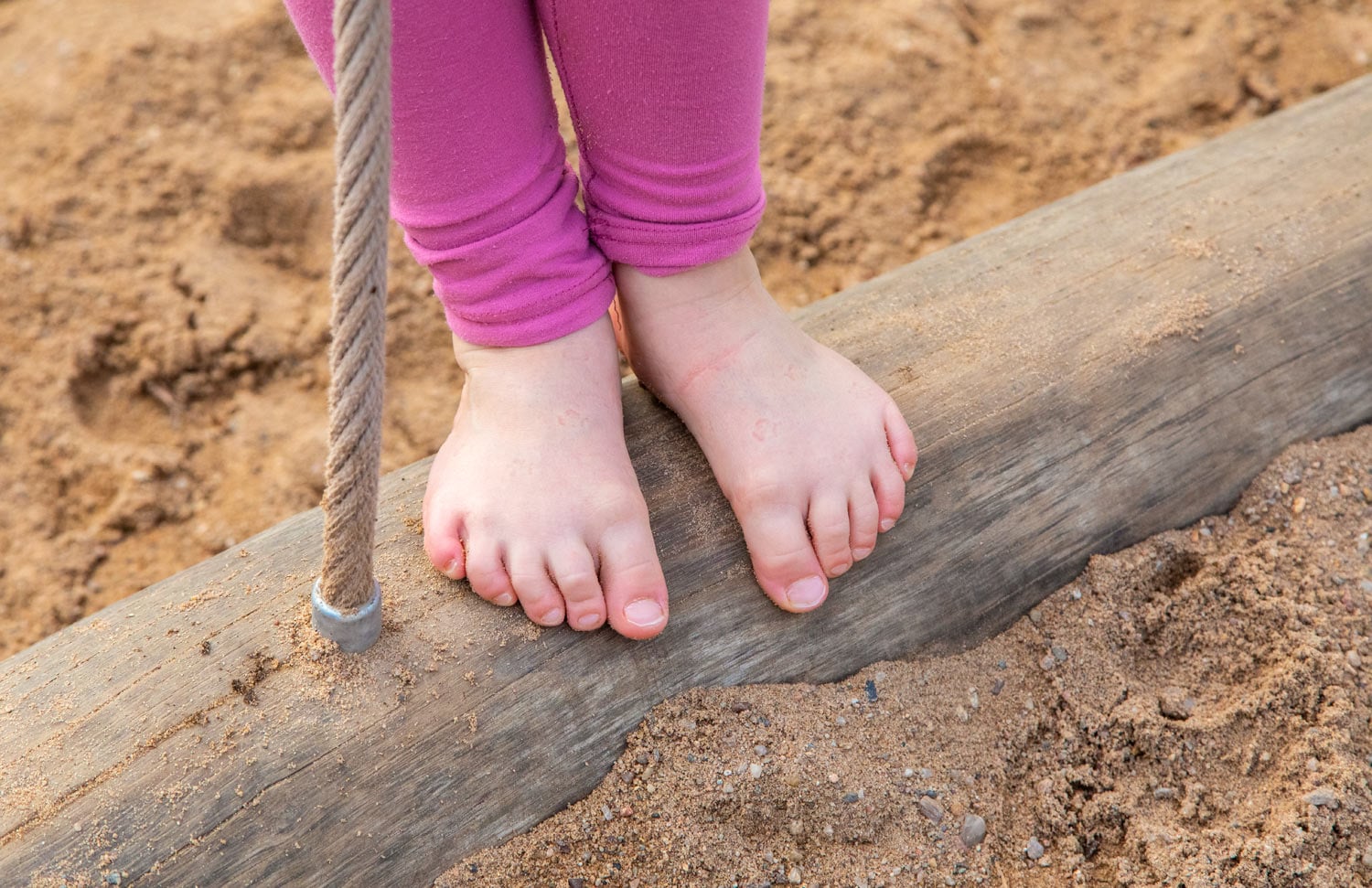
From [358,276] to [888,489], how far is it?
0.63 metres

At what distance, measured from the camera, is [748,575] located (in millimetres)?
1175

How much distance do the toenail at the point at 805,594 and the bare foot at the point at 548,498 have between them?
0.14 metres

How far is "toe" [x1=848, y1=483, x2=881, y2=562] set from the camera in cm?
118

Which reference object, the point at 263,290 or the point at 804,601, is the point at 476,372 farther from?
the point at 263,290

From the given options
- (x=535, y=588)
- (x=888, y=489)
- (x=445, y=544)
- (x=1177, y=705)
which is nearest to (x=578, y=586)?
(x=535, y=588)

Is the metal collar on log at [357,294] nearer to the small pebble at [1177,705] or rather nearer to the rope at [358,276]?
the rope at [358,276]

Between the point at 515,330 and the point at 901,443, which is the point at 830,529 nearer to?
the point at 901,443

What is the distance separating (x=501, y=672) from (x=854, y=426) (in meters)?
0.47

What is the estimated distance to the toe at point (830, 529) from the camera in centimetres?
117

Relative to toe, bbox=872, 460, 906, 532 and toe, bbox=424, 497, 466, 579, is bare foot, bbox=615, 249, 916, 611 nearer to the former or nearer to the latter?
toe, bbox=872, 460, 906, 532

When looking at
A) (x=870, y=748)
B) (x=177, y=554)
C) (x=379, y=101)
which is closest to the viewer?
(x=379, y=101)

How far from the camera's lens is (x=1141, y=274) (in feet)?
4.64

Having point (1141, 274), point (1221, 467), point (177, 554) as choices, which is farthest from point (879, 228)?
point (177, 554)

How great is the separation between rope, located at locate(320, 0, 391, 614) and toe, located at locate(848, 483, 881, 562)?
514mm
